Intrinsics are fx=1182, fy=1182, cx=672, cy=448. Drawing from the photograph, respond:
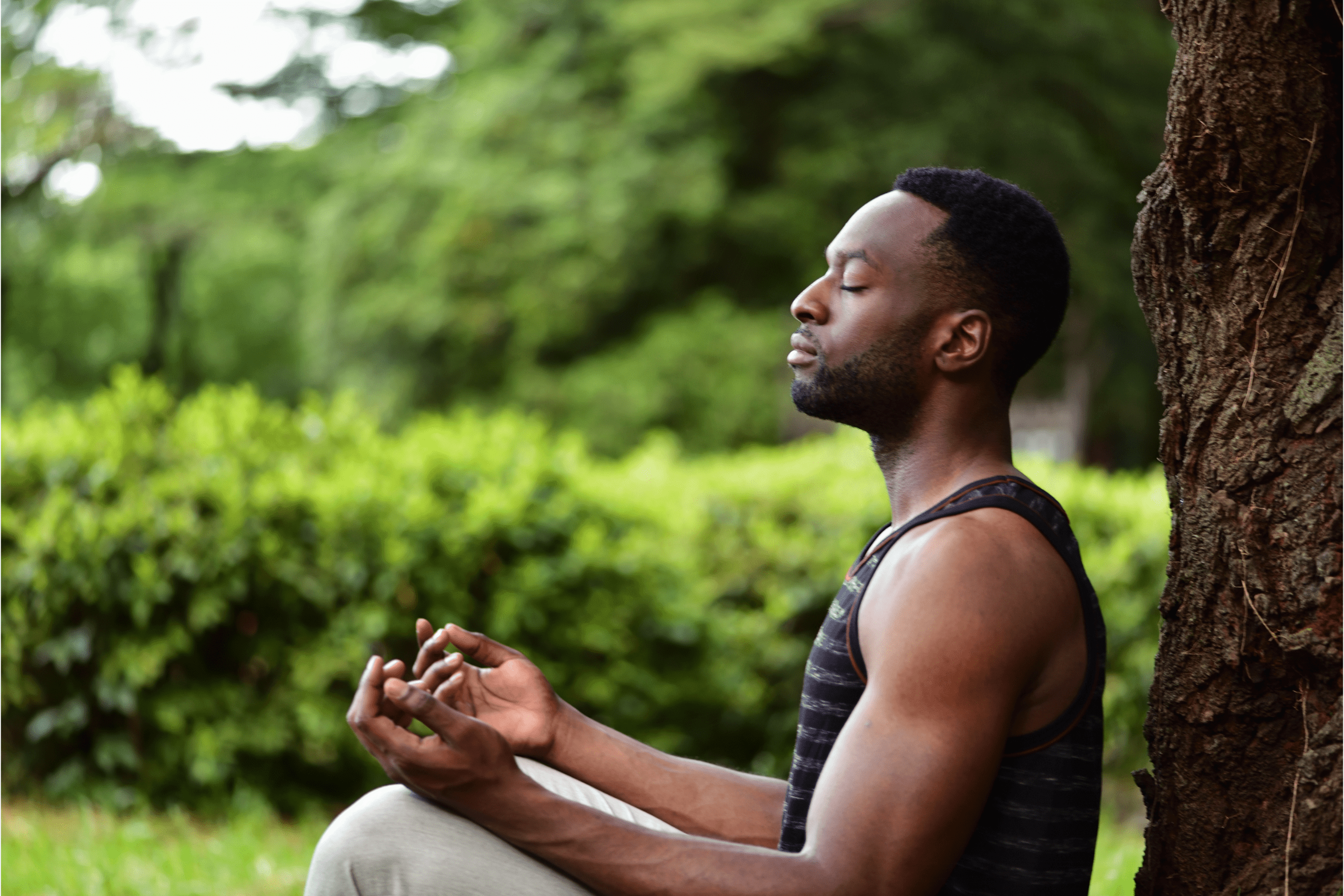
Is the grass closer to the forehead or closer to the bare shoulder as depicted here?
the bare shoulder

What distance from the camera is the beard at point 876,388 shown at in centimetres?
196

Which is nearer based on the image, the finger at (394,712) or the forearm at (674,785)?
the finger at (394,712)

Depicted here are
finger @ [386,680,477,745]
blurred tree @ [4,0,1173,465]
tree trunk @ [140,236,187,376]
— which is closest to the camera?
finger @ [386,680,477,745]

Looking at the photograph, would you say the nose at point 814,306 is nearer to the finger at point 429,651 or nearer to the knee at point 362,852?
the finger at point 429,651

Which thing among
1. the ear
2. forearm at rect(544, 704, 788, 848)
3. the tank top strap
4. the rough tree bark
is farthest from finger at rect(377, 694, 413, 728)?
the rough tree bark

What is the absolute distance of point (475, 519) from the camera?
16.9 feet

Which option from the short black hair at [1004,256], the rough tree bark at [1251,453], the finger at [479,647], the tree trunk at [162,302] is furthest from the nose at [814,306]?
the tree trunk at [162,302]

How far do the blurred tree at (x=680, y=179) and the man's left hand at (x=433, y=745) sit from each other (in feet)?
34.8

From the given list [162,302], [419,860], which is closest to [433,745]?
[419,860]

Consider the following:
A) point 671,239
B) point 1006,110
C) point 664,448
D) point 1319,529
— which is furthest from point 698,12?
point 1319,529

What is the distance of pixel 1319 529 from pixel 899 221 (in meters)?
0.83

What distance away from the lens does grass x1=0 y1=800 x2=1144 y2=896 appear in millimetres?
3842

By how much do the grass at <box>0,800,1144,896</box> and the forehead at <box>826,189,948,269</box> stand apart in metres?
2.40

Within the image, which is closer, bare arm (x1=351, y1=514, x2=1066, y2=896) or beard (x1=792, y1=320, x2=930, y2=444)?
bare arm (x1=351, y1=514, x2=1066, y2=896)
